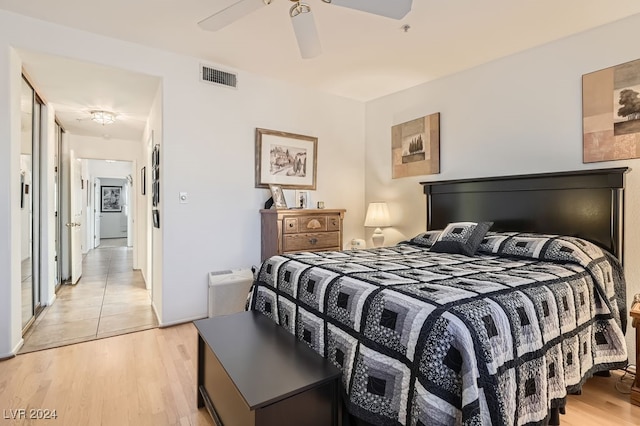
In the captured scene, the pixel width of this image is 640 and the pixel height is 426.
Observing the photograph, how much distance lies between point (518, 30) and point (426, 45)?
0.71 metres

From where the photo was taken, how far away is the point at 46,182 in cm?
350

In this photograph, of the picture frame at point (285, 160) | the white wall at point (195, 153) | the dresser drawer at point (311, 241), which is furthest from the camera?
the picture frame at point (285, 160)

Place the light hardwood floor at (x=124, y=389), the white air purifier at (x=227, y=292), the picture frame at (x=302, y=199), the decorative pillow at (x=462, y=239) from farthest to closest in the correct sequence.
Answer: the picture frame at (x=302, y=199), the white air purifier at (x=227, y=292), the decorative pillow at (x=462, y=239), the light hardwood floor at (x=124, y=389)

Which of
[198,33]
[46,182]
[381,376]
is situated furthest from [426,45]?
[46,182]

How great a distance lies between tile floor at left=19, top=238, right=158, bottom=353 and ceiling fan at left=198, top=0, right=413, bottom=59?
274cm

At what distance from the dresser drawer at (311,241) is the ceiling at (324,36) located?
5.91ft

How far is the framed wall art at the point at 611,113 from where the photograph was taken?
2.28 m

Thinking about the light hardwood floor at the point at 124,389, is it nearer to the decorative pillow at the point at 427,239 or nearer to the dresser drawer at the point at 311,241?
the dresser drawer at the point at 311,241

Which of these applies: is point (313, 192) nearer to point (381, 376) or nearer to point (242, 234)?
point (242, 234)

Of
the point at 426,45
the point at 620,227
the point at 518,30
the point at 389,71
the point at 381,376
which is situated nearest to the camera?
the point at 381,376

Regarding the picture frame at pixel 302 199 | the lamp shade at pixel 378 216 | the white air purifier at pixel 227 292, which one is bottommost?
the white air purifier at pixel 227 292

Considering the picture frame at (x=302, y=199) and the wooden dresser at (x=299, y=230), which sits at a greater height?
the picture frame at (x=302, y=199)

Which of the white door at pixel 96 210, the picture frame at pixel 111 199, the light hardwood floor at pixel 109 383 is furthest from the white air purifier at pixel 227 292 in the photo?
the picture frame at pixel 111 199

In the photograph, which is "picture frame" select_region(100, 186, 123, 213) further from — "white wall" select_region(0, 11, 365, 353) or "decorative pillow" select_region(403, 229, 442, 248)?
"decorative pillow" select_region(403, 229, 442, 248)
